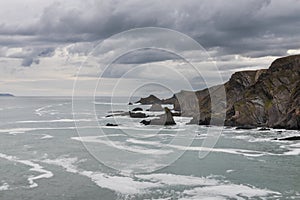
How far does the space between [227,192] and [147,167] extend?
9.01 metres

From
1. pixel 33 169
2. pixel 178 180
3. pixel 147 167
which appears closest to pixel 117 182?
pixel 178 180

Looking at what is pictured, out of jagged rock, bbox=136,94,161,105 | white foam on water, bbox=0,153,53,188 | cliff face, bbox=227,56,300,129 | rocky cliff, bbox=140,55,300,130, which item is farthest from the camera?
jagged rock, bbox=136,94,161,105

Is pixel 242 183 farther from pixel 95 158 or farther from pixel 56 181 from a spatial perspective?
pixel 95 158

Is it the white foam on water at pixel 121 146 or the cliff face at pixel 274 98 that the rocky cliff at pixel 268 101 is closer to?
the cliff face at pixel 274 98

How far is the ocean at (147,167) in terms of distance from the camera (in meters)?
23.6

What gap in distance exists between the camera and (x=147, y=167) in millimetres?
30984

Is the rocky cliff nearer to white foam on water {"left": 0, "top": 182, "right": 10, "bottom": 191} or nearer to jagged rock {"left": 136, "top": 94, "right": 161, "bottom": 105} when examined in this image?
white foam on water {"left": 0, "top": 182, "right": 10, "bottom": 191}

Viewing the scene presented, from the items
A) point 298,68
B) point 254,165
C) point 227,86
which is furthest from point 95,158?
point 227,86

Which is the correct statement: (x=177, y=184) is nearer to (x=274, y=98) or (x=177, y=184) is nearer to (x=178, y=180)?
(x=178, y=180)

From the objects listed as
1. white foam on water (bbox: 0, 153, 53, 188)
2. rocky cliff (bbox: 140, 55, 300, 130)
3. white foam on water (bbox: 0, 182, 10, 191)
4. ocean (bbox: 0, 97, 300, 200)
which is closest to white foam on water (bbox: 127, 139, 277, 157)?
ocean (bbox: 0, 97, 300, 200)

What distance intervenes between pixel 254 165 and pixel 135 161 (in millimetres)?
10189

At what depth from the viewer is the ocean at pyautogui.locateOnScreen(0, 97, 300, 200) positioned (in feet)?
77.4

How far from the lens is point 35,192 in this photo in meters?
23.5

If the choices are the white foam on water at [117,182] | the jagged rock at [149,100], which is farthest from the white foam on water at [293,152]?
the jagged rock at [149,100]
